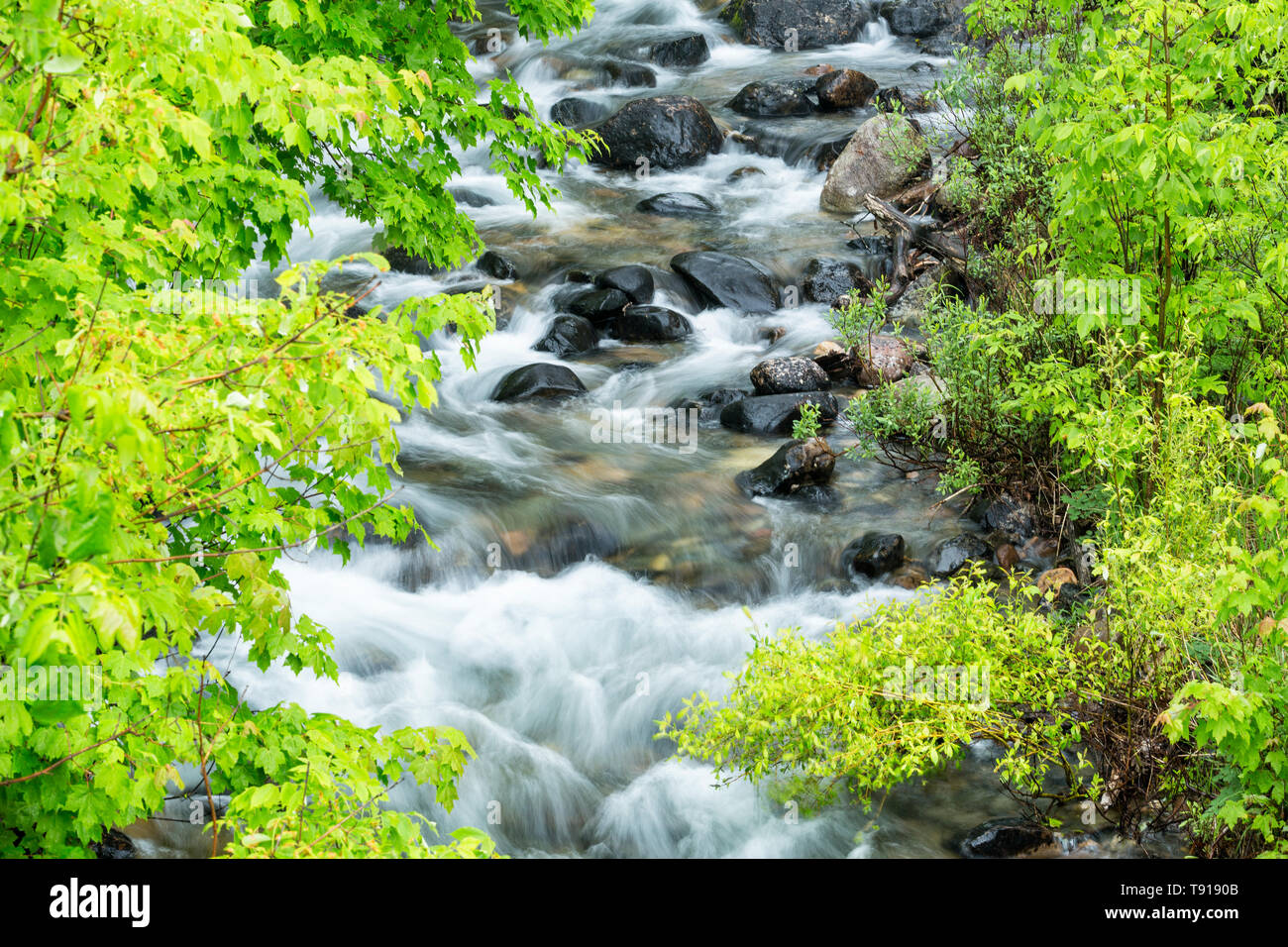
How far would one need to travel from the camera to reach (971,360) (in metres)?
8.45

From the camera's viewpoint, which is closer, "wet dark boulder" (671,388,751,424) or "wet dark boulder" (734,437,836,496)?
"wet dark boulder" (734,437,836,496)

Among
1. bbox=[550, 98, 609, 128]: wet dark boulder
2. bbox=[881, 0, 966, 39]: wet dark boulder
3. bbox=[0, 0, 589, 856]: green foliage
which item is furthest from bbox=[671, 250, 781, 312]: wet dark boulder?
bbox=[881, 0, 966, 39]: wet dark boulder

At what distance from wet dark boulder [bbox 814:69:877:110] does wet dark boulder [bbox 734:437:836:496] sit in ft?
34.6

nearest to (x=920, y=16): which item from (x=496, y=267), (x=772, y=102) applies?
(x=772, y=102)

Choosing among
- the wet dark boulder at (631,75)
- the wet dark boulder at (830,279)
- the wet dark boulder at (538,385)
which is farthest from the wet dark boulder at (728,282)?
the wet dark boulder at (631,75)

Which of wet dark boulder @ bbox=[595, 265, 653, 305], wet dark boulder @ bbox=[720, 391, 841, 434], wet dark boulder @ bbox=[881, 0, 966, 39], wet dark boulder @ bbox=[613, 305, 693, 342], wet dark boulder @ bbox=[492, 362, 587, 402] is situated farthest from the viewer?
wet dark boulder @ bbox=[881, 0, 966, 39]

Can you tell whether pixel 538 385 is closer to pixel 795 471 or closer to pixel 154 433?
pixel 795 471

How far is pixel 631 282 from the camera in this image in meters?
13.3

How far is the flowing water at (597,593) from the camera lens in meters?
6.32

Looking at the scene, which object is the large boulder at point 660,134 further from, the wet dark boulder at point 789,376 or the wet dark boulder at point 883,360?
the wet dark boulder at point 883,360

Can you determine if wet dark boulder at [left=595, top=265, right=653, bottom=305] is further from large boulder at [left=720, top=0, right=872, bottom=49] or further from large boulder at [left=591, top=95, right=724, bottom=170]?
large boulder at [left=720, top=0, right=872, bottom=49]

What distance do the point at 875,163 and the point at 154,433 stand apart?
1332 cm

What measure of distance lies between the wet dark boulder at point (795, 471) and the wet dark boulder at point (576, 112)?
10581mm

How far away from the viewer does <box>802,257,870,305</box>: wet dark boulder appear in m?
13.2
